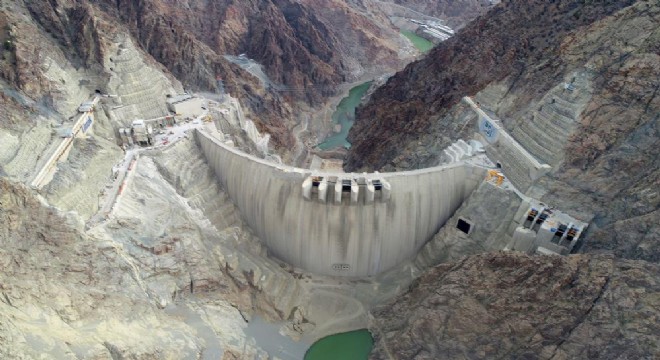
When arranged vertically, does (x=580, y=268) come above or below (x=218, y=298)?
above

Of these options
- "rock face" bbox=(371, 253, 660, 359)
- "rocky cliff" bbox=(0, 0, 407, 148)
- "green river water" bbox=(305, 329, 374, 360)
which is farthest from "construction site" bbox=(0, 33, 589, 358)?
"rock face" bbox=(371, 253, 660, 359)

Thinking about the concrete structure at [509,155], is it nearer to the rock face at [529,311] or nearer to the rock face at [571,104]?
the rock face at [571,104]

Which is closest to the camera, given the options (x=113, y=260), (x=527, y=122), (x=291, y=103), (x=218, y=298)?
(x=113, y=260)

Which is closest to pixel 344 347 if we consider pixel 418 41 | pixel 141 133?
pixel 141 133

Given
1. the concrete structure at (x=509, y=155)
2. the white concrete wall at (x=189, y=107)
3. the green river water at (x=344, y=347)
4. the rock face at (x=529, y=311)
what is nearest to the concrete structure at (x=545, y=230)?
the concrete structure at (x=509, y=155)

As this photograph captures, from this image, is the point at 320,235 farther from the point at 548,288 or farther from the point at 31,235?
the point at 31,235

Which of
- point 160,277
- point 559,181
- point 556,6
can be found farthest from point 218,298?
point 556,6
